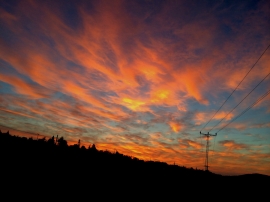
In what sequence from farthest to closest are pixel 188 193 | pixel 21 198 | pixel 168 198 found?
pixel 188 193, pixel 168 198, pixel 21 198

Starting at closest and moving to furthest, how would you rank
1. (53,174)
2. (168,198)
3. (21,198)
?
(21,198) → (168,198) → (53,174)

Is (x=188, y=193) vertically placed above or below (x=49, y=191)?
above

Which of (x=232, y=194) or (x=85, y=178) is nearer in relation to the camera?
(x=85, y=178)

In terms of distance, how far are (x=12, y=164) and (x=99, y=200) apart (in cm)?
2137

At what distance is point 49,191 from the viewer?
90.3 feet

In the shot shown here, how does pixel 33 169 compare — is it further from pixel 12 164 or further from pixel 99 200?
pixel 99 200

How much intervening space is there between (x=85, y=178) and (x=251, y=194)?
1475 inches

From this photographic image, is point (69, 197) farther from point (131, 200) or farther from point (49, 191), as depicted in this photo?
point (131, 200)

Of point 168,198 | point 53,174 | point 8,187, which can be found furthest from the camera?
point 53,174

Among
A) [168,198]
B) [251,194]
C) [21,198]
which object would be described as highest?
[251,194]

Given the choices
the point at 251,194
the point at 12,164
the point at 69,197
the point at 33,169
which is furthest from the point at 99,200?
the point at 251,194

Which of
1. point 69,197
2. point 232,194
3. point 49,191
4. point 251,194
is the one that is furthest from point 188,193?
point 49,191

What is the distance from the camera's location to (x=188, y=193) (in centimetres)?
3950

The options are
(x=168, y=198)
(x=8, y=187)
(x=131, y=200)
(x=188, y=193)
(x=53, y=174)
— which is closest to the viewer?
(x=8, y=187)
